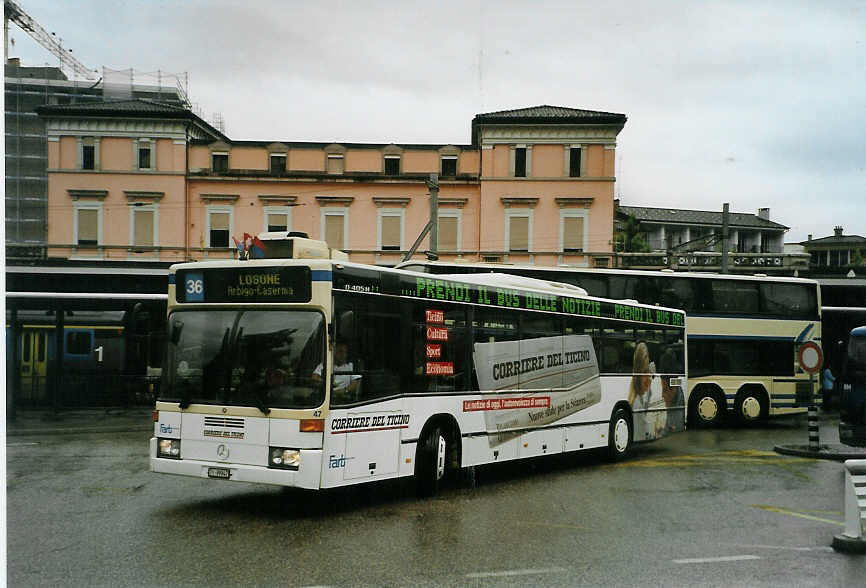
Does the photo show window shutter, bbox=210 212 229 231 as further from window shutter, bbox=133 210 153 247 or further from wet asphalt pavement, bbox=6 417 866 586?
wet asphalt pavement, bbox=6 417 866 586

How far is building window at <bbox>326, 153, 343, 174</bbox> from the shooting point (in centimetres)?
5075

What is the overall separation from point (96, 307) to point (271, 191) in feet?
80.8

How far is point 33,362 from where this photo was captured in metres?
28.5

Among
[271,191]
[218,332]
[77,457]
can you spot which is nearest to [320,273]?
[218,332]

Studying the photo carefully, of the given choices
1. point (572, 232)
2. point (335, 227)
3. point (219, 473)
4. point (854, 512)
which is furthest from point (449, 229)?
point (854, 512)

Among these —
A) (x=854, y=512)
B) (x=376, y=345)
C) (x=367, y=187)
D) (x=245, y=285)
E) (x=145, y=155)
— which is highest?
(x=145, y=155)

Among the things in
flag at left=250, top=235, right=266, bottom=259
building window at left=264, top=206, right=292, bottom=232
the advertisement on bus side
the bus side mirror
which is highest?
building window at left=264, top=206, right=292, bottom=232

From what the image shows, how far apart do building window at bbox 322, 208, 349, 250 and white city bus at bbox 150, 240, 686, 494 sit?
119 ft

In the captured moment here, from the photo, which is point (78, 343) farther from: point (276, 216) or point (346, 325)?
point (346, 325)

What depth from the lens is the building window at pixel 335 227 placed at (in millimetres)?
50250

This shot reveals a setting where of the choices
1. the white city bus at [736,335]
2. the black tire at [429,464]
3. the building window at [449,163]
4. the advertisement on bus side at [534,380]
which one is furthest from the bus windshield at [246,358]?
the building window at [449,163]

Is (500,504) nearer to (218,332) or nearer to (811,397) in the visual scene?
(218,332)

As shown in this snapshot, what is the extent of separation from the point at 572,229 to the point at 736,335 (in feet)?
81.5

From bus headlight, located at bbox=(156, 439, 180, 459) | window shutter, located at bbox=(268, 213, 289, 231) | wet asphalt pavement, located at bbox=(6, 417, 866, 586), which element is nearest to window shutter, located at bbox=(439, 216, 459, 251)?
window shutter, located at bbox=(268, 213, 289, 231)
